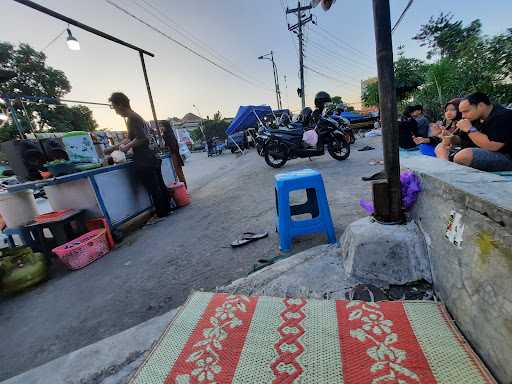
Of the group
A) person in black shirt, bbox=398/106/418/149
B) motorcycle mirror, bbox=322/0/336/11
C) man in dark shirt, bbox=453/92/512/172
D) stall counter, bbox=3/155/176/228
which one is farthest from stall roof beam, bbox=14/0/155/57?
person in black shirt, bbox=398/106/418/149

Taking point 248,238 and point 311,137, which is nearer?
point 248,238

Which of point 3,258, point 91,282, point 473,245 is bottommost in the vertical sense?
point 91,282

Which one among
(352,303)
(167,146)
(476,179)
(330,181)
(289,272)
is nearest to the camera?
(476,179)

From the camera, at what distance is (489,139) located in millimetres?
2193

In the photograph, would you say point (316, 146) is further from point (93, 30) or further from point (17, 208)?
point (17, 208)

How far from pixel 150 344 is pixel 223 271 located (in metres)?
0.91

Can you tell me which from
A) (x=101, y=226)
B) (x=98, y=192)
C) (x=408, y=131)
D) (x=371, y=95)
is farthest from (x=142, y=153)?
(x=371, y=95)

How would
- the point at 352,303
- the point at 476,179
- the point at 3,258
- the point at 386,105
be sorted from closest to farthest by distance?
the point at 476,179 → the point at 352,303 → the point at 386,105 → the point at 3,258

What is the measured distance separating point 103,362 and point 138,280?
104 centimetres

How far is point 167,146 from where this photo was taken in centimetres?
616

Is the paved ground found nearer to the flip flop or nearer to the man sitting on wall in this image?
the flip flop

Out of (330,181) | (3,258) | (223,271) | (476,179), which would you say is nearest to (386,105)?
(476,179)

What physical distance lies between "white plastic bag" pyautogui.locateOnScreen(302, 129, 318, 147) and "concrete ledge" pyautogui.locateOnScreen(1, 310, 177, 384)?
6236 mm

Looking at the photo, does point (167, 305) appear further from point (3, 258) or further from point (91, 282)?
point (3, 258)
